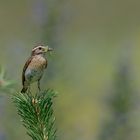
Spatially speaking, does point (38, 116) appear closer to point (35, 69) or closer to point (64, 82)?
point (35, 69)

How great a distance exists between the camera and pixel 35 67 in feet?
12.5

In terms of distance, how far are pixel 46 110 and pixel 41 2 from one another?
554cm

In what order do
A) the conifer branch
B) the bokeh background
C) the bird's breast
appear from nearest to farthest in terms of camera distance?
the conifer branch < the bird's breast < the bokeh background

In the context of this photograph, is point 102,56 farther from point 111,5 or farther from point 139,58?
point 111,5

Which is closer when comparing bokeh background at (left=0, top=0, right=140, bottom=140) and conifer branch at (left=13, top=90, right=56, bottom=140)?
conifer branch at (left=13, top=90, right=56, bottom=140)

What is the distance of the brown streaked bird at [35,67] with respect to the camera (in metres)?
3.76

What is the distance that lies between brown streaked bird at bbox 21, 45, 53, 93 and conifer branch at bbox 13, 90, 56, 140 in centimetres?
49

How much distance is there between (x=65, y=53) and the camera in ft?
26.0

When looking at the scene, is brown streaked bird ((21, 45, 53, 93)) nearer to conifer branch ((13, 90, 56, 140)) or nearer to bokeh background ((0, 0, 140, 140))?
bokeh background ((0, 0, 140, 140))

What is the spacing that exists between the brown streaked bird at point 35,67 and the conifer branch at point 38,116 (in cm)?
49

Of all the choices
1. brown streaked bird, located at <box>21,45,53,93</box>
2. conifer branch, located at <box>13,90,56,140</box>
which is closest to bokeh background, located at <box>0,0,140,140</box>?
brown streaked bird, located at <box>21,45,53,93</box>

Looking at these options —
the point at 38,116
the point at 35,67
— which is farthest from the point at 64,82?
the point at 38,116

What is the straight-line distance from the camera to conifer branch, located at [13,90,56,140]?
3.14 meters

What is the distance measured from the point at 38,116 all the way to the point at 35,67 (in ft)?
2.20
